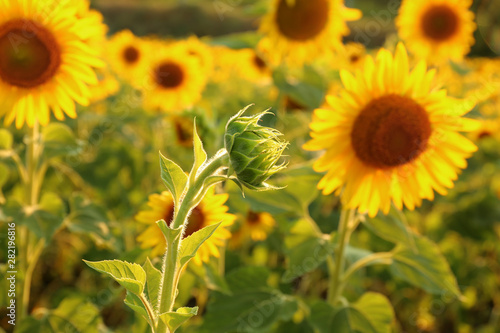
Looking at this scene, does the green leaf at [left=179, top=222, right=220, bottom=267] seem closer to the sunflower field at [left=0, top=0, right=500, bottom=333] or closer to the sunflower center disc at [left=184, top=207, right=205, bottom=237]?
the sunflower field at [left=0, top=0, right=500, bottom=333]

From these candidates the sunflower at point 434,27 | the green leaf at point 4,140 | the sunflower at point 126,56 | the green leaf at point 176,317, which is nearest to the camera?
the green leaf at point 176,317

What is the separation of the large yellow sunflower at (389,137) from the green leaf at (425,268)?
9.0 inches

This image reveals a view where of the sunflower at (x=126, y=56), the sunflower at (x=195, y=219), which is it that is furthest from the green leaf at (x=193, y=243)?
the sunflower at (x=126, y=56)

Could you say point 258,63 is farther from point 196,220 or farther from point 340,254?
point 196,220

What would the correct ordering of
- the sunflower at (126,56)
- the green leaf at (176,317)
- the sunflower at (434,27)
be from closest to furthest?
the green leaf at (176,317)
the sunflower at (434,27)
the sunflower at (126,56)

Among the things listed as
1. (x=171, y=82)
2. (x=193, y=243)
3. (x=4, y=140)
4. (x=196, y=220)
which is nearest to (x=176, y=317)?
(x=193, y=243)

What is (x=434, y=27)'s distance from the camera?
120 inches

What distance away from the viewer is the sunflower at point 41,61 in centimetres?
142

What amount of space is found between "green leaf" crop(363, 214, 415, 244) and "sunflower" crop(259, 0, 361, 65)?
1184mm

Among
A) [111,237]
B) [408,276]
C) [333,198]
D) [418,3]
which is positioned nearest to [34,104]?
[111,237]

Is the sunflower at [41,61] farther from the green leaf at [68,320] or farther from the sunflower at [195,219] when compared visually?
the green leaf at [68,320]

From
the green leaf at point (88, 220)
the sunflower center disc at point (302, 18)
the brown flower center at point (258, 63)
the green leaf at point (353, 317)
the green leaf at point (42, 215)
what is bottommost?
the brown flower center at point (258, 63)

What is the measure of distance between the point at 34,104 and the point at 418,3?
92.6 inches

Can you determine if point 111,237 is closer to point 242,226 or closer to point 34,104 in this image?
point 34,104
